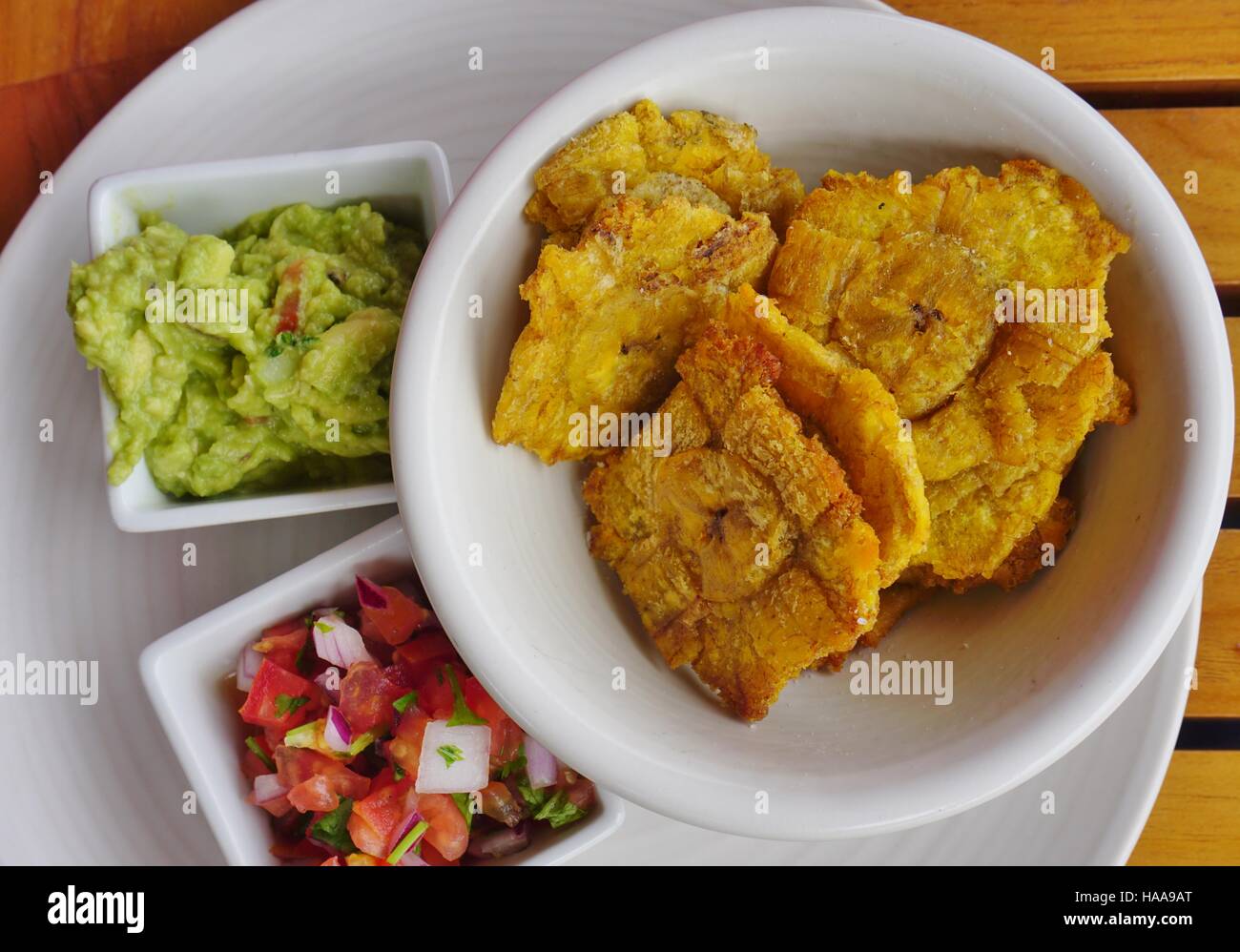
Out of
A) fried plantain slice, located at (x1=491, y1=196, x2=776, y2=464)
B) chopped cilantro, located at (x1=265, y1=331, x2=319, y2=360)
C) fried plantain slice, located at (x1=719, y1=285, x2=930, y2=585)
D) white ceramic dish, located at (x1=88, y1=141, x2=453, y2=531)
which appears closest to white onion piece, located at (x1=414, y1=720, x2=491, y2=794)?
white ceramic dish, located at (x1=88, y1=141, x2=453, y2=531)

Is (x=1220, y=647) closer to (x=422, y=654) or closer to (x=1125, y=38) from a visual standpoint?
(x=1125, y=38)

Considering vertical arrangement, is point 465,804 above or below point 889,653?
below

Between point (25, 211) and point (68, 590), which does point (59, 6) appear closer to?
point (25, 211)

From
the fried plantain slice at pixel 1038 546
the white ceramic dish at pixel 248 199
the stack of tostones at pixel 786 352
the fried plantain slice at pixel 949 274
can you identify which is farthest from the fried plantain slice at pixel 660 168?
the fried plantain slice at pixel 1038 546

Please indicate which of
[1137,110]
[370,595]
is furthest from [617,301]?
[1137,110]

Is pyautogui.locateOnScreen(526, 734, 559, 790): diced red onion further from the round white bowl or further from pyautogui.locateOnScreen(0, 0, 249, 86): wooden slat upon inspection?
pyautogui.locateOnScreen(0, 0, 249, 86): wooden slat
